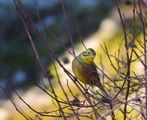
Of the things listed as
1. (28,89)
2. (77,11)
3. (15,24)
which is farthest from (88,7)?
(28,89)

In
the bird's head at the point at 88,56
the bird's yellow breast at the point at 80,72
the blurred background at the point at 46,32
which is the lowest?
the bird's yellow breast at the point at 80,72

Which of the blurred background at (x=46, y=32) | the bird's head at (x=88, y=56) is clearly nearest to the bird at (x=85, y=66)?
the bird's head at (x=88, y=56)

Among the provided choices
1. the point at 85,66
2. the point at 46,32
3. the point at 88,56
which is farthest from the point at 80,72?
the point at 46,32

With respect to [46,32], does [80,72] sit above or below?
below

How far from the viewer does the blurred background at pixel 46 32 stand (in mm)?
10344

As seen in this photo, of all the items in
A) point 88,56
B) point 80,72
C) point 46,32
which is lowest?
point 80,72

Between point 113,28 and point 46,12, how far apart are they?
6.67 feet

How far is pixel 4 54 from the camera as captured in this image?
35.9 ft

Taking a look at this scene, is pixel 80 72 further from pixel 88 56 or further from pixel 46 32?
pixel 46 32

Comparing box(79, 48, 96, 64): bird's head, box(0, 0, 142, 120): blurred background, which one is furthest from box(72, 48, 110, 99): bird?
box(0, 0, 142, 120): blurred background

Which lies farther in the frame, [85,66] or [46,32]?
[46,32]

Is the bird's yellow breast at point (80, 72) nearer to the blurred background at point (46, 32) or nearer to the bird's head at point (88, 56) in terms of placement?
the bird's head at point (88, 56)

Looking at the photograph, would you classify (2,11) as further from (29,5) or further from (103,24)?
(103,24)

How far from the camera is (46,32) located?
10992 mm
